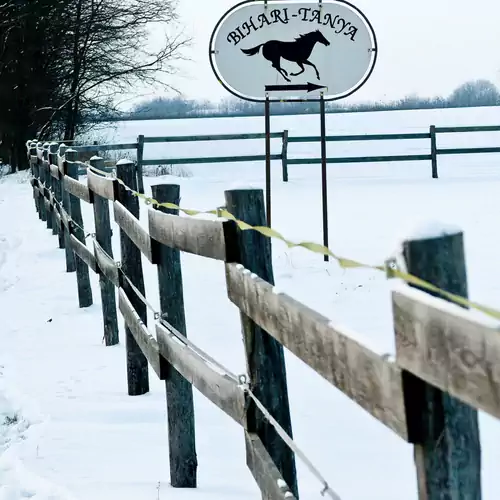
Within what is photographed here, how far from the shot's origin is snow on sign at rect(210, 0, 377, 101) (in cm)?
899

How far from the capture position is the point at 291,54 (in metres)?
8.90

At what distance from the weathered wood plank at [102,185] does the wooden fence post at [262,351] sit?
8.91 ft

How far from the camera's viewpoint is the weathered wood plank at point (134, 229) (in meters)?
4.09

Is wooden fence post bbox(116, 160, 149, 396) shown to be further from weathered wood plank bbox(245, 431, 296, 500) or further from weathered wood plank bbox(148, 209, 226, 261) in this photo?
weathered wood plank bbox(245, 431, 296, 500)

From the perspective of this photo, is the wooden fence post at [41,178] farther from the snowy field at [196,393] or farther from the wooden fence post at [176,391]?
the wooden fence post at [176,391]

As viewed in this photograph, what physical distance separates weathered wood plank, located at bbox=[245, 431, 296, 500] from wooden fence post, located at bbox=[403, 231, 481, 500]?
2.62 feet

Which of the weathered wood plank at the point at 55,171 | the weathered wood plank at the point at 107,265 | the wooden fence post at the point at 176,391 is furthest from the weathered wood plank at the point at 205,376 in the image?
the weathered wood plank at the point at 55,171

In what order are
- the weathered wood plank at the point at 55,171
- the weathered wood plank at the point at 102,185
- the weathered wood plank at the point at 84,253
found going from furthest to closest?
the weathered wood plank at the point at 55,171
the weathered wood plank at the point at 84,253
the weathered wood plank at the point at 102,185

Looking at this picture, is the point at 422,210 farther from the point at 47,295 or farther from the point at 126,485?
the point at 126,485

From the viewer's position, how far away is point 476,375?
4.30ft

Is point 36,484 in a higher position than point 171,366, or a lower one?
lower

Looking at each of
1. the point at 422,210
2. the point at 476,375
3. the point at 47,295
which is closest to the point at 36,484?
the point at 476,375

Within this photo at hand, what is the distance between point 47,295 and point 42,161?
169 inches

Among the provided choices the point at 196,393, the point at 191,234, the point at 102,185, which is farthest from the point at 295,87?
the point at 191,234
